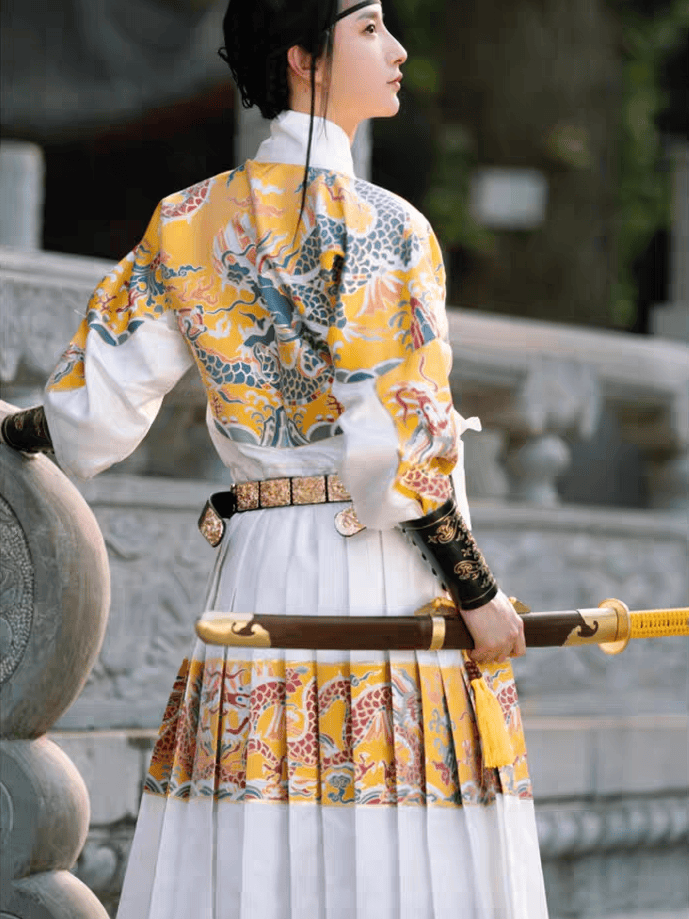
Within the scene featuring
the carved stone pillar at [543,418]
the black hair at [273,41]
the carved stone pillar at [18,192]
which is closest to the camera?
the black hair at [273,41]

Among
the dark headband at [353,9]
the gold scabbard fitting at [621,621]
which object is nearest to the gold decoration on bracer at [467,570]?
the gold scabbard fitting at [621,621]

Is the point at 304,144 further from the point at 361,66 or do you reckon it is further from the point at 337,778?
the point at 337,778

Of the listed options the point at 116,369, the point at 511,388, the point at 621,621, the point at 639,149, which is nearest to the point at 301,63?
the point at 116,369

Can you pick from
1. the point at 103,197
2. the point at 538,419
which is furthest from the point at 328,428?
the point at 103,197

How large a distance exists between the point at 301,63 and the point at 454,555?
749mm

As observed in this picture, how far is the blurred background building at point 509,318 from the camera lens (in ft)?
12.6

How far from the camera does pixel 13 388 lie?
371cm

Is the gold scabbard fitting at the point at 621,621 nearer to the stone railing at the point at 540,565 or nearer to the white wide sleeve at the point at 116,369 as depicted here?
the white wide sleeve at the point at 116,369

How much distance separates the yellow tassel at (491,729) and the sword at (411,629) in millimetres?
93

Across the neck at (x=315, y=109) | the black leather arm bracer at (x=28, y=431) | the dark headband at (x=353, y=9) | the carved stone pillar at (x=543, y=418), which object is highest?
the carved stone pillar at (x=543, y=418)

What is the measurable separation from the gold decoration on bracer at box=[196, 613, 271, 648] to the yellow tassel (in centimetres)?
34

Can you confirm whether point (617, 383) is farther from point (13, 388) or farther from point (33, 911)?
point (33, 911)

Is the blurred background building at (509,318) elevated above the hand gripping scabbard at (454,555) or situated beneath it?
elevated above

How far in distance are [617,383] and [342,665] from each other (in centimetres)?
286
